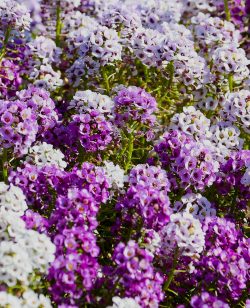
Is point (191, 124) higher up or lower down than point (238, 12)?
higher up

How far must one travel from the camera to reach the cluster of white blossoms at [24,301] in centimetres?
407

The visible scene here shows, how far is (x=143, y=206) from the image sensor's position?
16.0 feet

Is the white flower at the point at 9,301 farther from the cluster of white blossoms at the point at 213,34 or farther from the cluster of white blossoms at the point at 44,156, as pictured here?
the cluster of white blossoms at the point at 213,34

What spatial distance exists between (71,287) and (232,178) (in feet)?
7.77

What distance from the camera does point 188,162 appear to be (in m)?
5.73

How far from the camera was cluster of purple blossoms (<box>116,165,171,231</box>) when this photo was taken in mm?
4863

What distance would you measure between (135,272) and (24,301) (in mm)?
771

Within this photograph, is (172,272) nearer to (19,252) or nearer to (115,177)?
(115,177)

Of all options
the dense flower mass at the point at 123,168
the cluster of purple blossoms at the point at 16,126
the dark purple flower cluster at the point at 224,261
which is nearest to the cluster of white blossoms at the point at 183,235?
the dense flower mass at the point at 123,168

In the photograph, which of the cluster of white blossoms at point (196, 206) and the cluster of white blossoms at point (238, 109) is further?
the cluster of white blossoms at point (238, 109)

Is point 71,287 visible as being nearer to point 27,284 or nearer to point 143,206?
point 27,284

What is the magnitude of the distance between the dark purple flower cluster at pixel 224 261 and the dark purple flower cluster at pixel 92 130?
49.4 inches

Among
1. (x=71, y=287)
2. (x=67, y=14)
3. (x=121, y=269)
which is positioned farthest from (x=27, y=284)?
(x=67, y=14)

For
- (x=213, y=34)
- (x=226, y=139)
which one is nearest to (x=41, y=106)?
(x=226, y=139)
